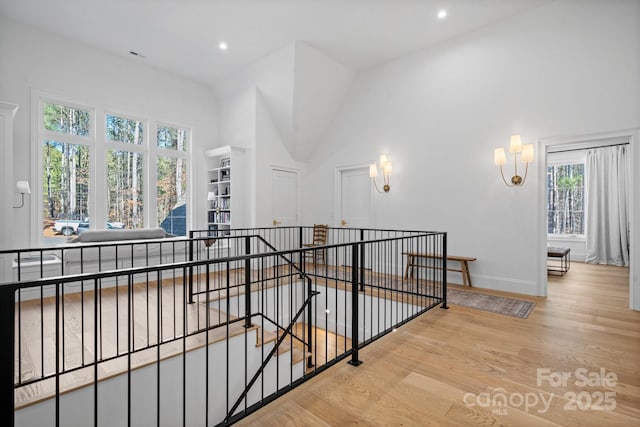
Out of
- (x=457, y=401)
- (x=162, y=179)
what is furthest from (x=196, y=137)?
(x=457, y=401)

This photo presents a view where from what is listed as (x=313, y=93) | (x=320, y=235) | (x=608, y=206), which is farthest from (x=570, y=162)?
(x=313, y=93)

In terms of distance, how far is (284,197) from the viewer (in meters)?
6.88

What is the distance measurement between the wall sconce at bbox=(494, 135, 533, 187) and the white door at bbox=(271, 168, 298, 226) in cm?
414

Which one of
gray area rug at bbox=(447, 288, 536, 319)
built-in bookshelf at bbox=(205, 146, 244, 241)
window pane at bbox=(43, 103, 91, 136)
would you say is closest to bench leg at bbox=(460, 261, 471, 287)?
gray area rug at bbox=(447, 288, 536, 319)

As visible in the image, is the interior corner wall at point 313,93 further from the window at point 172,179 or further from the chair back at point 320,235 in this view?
the window at point 172,179

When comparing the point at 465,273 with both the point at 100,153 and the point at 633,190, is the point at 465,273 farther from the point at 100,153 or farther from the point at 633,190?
the point at 100,153

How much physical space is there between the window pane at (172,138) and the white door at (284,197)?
7.08 ft

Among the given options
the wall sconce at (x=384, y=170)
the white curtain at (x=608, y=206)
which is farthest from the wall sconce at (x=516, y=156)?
the white curtain at (x=608, y=206)

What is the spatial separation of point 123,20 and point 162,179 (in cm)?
292

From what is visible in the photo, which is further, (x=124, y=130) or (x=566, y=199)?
(x=566, y=199)

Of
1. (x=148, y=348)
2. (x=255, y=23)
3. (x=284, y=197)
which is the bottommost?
(x=148, y=348)

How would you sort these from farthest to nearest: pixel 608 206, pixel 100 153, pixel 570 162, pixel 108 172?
pixel 570 162 → pixel 608 206 → pixel 108 172 → pixel 100 153

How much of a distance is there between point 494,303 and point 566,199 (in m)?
5.64

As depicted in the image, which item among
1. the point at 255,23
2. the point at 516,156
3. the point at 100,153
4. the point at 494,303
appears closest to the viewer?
the point at 494,303
